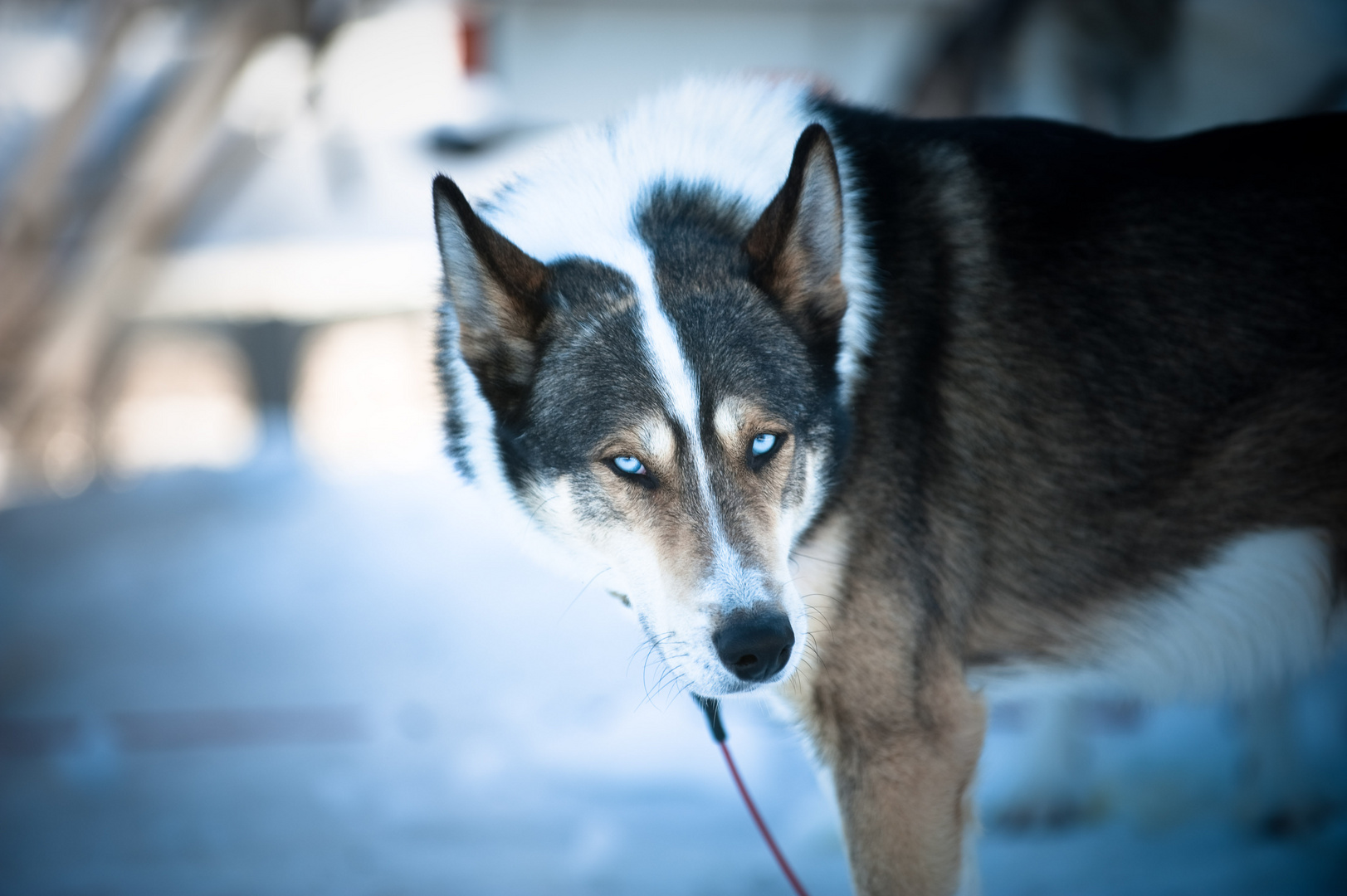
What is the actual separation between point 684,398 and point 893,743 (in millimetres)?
732

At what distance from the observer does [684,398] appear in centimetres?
150

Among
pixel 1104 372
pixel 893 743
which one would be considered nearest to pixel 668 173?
pixel 1104 372

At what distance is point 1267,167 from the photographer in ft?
5.68

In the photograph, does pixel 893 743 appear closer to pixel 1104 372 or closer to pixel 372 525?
pixel 1104 372

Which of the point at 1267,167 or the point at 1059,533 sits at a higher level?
the point at 1267,167

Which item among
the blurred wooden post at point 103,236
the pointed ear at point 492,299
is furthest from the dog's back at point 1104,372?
the blurred wooden post at point 103,236

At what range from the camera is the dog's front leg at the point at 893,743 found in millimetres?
1610

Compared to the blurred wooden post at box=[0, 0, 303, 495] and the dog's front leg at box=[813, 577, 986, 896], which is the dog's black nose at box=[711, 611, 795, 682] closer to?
the dog's front leg at box=[813, 577, 986, 896]

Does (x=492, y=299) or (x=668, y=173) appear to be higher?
(x=668, y=173)

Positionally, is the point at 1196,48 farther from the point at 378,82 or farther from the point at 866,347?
the point at 378,82

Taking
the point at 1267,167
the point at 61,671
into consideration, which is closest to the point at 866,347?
the point at 1267,167

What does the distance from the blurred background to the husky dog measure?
0.31m

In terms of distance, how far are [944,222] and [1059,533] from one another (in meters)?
0.65

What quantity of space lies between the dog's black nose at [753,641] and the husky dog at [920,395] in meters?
0.05
